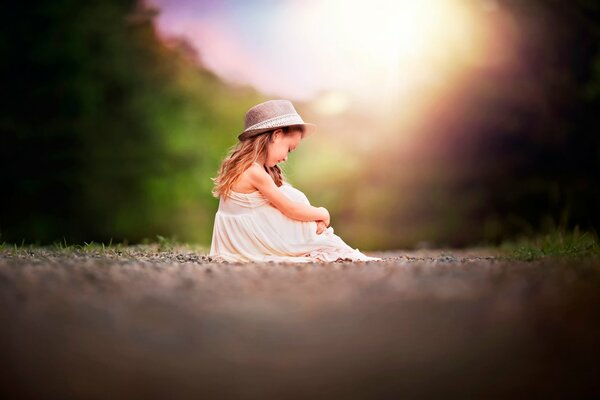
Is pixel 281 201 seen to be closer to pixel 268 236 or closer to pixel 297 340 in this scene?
pixel 268 236

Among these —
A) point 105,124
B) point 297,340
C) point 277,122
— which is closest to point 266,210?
point 277,122

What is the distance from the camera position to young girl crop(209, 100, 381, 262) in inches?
138

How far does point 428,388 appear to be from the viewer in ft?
5.41

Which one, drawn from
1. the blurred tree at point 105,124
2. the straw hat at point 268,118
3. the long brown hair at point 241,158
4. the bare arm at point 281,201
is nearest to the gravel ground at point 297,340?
the bare arm at point 281,201

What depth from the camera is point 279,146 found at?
3.70 m

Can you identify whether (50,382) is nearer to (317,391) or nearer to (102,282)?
(102,282)

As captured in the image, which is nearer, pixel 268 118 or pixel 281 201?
pixel 281 201

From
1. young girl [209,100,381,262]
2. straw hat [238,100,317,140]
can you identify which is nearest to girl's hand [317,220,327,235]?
young girl [209,100,381,262]

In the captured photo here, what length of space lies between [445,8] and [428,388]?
8073 mm

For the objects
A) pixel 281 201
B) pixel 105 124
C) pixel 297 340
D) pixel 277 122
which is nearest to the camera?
pixel 297 340

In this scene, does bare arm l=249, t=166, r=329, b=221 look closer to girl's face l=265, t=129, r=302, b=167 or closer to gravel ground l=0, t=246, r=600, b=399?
girl's face l=265, t=129, r=302, b=167

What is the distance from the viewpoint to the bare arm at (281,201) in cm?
347

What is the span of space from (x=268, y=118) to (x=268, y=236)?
0.64m

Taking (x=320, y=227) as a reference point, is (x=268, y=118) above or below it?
above
